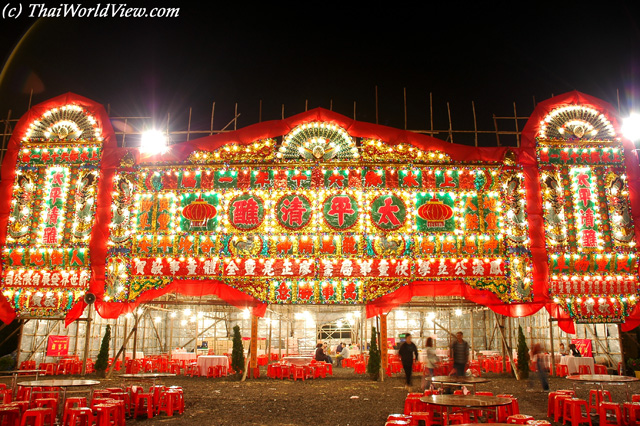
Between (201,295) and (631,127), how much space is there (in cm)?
1227

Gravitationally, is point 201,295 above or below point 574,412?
above

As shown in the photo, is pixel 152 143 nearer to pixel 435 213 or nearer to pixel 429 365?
pixel 435 213

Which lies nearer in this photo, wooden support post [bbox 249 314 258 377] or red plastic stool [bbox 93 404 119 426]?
red plastic stool [bbox 93 404 119 426]

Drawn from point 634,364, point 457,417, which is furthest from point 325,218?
point 634,364

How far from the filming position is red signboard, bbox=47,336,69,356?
1770 cm

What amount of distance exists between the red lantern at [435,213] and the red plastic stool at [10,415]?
9.81 m

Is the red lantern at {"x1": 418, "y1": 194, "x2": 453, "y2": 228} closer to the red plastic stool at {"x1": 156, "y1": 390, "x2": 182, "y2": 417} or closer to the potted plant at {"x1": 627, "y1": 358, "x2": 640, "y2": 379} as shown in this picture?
the red plastic stool at {"x1": 156, "y1": 390, "x2": 182, "y2": 417}

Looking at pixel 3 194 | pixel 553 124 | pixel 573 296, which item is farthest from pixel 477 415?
pixel 3 194

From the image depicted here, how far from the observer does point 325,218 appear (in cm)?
1377

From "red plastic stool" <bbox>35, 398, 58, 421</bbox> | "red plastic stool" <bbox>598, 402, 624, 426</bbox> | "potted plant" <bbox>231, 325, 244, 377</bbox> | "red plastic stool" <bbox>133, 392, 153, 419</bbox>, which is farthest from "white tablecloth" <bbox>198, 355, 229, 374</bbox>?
"red plastic stool" <bbox>598, 402, 624, 426</bbox>

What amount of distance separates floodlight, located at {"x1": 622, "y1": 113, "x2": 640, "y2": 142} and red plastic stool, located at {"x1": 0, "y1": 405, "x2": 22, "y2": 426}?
15.0m

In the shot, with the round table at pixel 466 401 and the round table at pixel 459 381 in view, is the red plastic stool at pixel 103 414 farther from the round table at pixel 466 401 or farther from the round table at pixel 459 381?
the round table at pixel 459 381

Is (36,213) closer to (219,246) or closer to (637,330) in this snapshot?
(219,246)

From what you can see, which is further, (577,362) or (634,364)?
(634,364)
